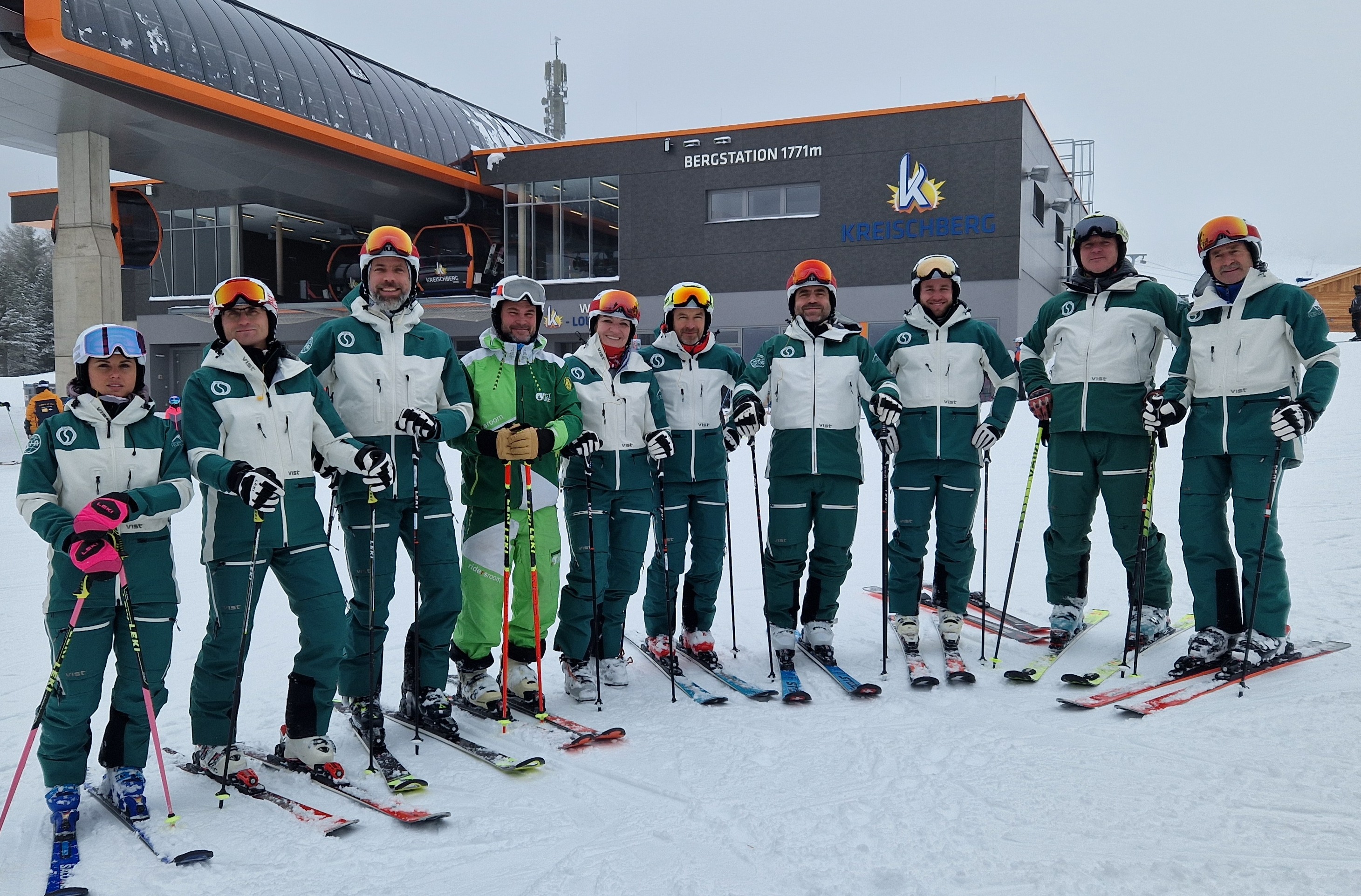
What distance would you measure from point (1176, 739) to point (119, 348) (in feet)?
13.9

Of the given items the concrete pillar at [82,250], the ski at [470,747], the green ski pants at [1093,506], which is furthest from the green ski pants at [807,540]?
the concrete pillar at [82,250]

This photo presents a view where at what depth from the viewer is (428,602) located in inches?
157

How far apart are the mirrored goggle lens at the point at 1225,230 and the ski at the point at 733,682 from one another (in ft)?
10.1

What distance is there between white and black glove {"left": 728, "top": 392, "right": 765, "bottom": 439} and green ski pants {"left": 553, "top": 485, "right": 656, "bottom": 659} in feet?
1.89

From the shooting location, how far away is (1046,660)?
480 centimetres

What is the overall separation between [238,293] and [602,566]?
2.08m

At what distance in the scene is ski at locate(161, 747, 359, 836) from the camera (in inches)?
122

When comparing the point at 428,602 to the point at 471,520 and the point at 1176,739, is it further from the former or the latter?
the point at 1176,739

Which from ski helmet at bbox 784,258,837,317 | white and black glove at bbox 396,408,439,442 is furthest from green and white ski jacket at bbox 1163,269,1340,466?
white and black glove at bbox 396,408,439,442

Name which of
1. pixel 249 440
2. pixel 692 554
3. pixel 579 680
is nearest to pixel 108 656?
pixel 249 440

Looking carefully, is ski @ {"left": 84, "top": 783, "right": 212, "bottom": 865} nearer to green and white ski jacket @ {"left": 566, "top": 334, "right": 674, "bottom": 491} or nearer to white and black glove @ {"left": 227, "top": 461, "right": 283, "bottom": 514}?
white and black glove @ {"left": 227, "top": 461, "right": 283, "bottom": 514}

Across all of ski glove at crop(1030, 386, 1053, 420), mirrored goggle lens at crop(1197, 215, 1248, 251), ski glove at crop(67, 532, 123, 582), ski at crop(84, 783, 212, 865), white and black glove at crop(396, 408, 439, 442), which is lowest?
ski at crop(84, 783, 212, 865)

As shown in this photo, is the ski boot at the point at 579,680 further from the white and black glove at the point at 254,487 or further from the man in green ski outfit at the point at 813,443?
the white and black glove at the point at 254,487

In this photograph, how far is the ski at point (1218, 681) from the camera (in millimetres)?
3988
